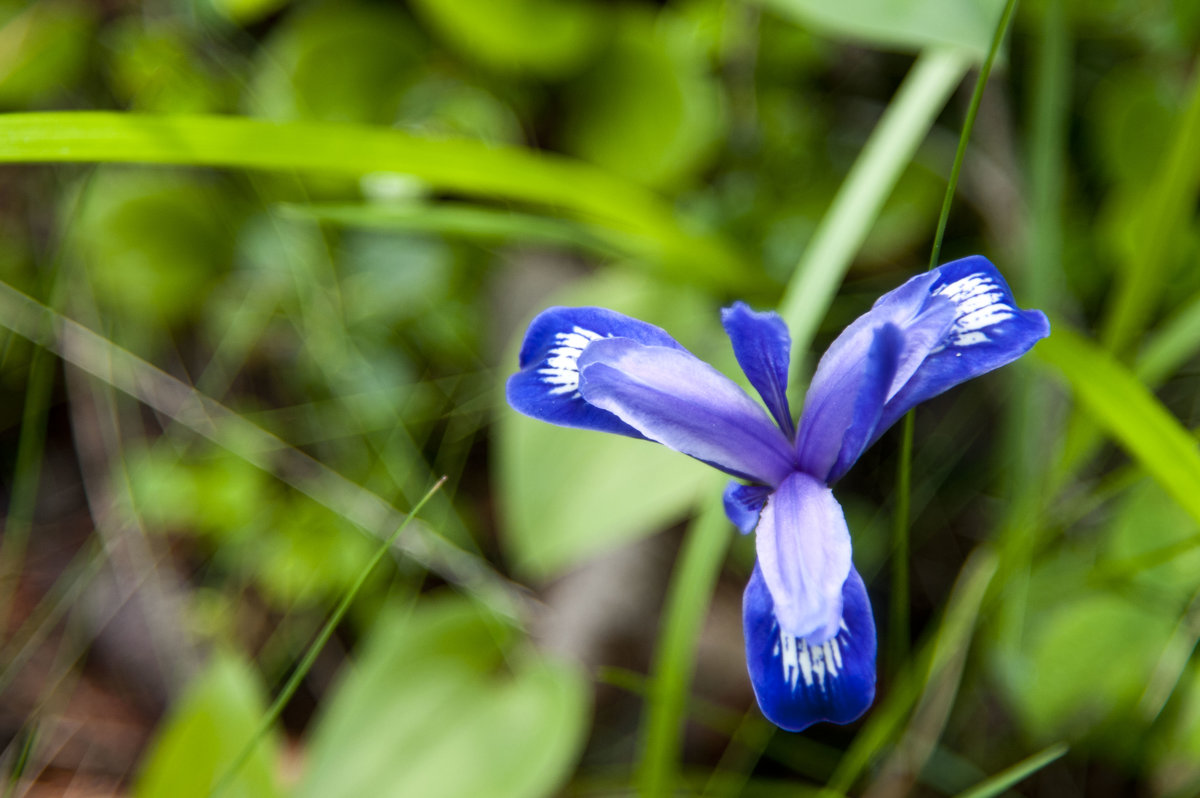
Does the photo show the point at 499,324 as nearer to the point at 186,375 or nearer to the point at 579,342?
the point at 186,375

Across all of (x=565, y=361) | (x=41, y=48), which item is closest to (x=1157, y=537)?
(x=565, y=361)

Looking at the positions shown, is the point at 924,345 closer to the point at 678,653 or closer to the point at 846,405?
the point at 846,405

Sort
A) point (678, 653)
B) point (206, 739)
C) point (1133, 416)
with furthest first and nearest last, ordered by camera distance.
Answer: point (206, 739) → point (678, 653) → point (1133, 416)

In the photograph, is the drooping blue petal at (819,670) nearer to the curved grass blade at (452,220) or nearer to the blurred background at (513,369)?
the blurred background at (513,369)

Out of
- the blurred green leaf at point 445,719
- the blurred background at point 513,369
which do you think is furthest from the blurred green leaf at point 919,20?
the blurred green leaf at point 445,719

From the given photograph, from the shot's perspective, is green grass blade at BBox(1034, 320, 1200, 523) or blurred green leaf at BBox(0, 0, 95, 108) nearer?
green grass blade at BBox(1034, 320, 1200, 523)

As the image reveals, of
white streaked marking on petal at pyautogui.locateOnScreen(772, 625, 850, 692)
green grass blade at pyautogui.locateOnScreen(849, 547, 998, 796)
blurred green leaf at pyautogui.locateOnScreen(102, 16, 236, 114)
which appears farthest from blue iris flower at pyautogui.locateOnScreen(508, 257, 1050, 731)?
blurred green leaf at pyautogui.locateOnScreen(102, 16, 236, 114)

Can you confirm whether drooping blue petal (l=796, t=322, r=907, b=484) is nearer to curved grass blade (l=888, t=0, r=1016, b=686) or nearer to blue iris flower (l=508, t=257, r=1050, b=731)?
blue iris flower (l=508, t=257, r=1050, b=731)
